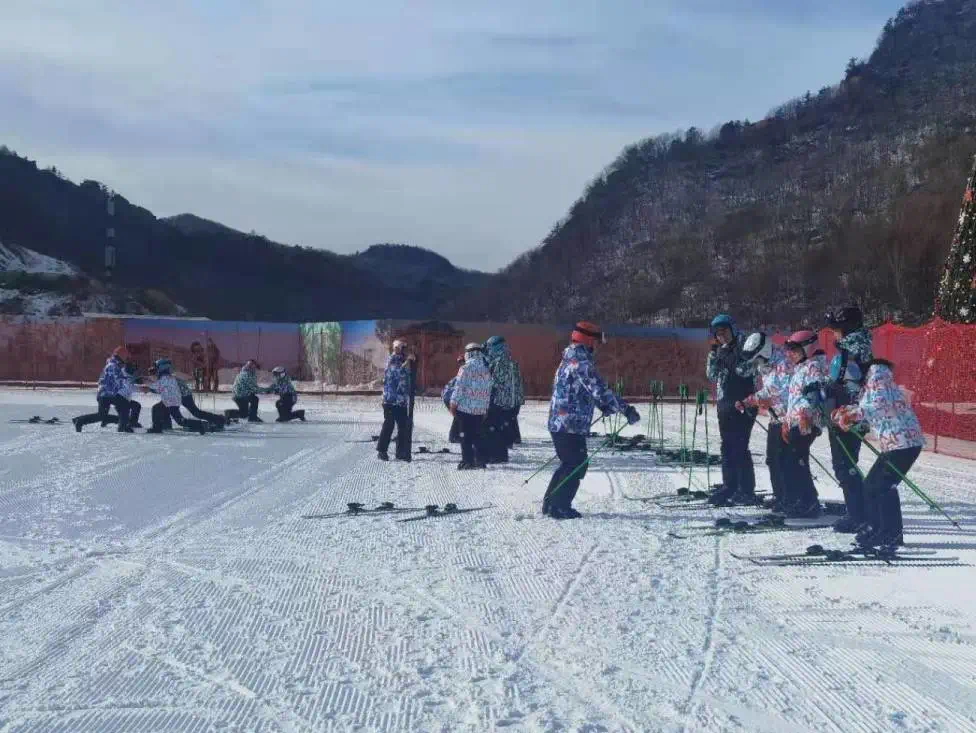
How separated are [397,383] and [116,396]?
22.5ft

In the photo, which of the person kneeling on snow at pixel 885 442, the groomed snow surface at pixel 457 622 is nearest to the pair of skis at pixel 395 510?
the groomed snow surface at pixel 457 622

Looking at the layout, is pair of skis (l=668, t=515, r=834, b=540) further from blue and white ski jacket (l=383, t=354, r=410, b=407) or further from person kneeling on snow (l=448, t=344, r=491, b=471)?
blue and white ski jacket (l=383, t=354, r=410, b=407)

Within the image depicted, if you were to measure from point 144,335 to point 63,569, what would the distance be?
1251 inches

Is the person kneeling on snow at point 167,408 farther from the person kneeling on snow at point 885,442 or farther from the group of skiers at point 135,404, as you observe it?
the person kneeling on snow at point 885,442

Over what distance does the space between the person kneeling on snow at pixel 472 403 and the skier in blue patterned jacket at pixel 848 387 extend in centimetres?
523

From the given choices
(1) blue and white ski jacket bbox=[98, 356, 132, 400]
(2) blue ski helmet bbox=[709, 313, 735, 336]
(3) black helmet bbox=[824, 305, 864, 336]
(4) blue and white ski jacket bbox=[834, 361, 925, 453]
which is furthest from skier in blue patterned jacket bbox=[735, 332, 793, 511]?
(1) blue and white ski jacket bbox=[98, 356, 132, 400]

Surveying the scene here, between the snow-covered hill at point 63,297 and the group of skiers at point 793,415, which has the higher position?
the snow-covered hill at point 63,297

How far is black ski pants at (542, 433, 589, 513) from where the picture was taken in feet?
28.6

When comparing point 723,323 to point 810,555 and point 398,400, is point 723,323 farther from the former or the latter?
point 398,400

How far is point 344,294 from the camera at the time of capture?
94.8m

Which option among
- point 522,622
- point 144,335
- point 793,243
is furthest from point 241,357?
point 793,243

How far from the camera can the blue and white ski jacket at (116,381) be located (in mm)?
17672

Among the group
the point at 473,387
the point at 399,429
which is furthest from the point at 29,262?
the point at 473,387

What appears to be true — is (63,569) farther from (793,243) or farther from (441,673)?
(793,243)
